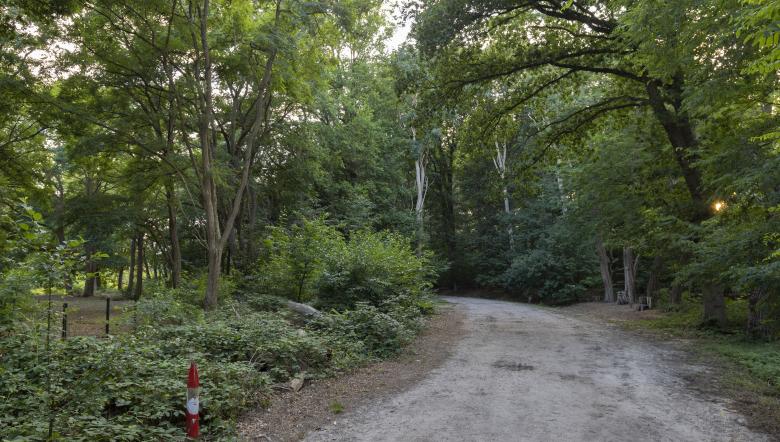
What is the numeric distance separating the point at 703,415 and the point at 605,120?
11629mm

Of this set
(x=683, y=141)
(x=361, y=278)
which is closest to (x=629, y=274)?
(x=683, y=141)

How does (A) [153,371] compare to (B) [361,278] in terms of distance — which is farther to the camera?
(B) [361,278]

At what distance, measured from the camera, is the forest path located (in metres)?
4.89

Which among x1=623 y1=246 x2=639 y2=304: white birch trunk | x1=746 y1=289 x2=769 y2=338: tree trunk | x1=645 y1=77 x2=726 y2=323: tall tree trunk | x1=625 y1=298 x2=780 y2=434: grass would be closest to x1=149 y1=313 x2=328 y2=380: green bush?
x1=625 y1=298 x2=780 y2=434: grass

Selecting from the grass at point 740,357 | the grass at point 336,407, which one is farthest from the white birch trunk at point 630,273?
the grass at point 336,407

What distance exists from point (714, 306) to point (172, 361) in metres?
12.8

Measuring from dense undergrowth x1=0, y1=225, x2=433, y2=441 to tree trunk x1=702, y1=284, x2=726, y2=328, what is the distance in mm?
7537

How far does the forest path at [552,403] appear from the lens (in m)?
4.89

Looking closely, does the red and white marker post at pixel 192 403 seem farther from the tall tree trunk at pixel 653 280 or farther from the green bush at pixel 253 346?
the tall tree trunk at pixel 653 280

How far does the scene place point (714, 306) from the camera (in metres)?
12.0

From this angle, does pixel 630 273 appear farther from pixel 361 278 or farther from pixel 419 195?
pixel 419 195

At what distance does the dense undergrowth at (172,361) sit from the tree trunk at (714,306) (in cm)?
754

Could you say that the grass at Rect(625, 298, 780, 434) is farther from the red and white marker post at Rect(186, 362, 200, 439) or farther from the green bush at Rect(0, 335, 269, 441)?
the green bush at Rect(0, 335, 269, 441)

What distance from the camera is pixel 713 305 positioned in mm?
12023
